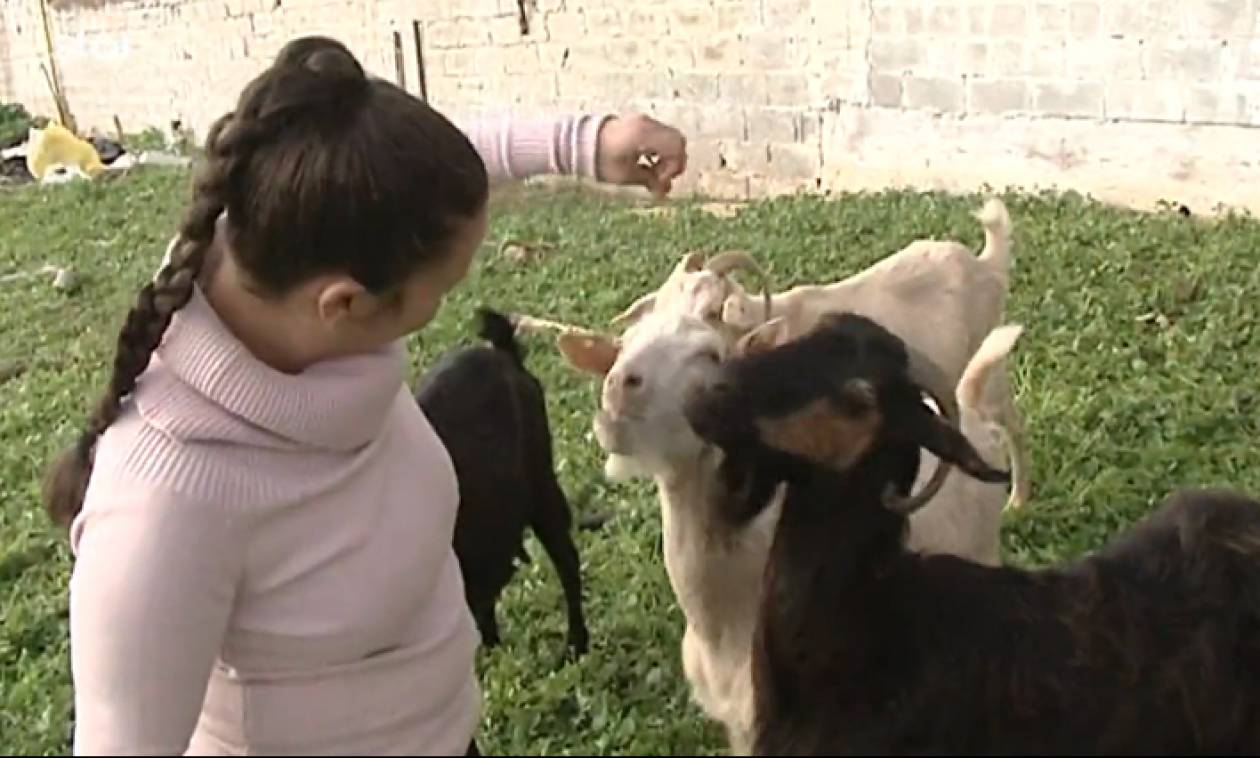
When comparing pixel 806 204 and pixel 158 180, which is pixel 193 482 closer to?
pixel 806 204

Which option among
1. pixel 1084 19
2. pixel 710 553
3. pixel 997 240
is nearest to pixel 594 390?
pixel 997 240

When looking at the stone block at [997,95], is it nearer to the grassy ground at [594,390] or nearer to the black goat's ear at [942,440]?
the grassy ground at [594,390]

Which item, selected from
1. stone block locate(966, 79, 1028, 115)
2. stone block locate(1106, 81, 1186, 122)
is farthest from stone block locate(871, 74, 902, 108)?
stone block locate(1106, 81, 1186, 122)

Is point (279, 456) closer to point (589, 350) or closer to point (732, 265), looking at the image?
point (589, 350)

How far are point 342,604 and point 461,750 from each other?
33cm

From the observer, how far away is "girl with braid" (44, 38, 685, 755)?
2.04 metres

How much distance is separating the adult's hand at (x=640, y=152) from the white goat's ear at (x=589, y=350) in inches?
13.1

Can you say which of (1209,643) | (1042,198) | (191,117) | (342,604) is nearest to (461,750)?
(342,604)

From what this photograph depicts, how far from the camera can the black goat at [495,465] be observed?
3.70 m

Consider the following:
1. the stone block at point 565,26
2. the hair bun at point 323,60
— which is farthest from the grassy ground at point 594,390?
the stone block at point 565,26

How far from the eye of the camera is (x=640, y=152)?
10.3 feet

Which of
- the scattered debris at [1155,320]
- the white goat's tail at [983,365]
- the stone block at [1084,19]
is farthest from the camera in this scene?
the stone block at [1084,19]

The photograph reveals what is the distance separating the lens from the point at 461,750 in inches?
95.9

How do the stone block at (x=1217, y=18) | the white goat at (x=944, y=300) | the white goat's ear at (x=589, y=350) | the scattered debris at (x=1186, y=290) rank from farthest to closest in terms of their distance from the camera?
the stone block at (x=1217, y=18) < the scattered debris at (x=1186, y=290) < the white goat at (x=944, y=300) < the white goat's ear at (x=589, y=350)
